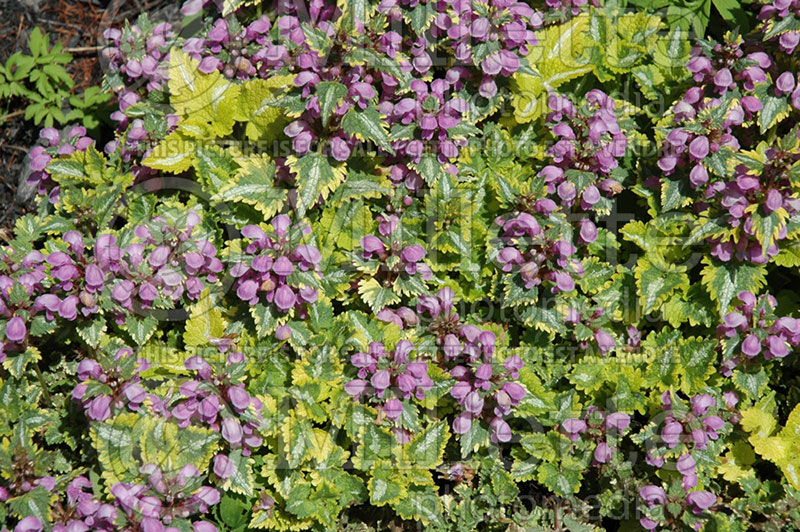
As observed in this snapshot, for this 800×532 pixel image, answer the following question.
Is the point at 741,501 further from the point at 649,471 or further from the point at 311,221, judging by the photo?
the point at 311,221

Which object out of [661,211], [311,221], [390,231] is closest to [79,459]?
[311,221]

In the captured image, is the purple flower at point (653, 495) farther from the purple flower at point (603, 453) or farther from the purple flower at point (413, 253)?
the purple flower at point (413, 253)

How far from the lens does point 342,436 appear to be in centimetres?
370

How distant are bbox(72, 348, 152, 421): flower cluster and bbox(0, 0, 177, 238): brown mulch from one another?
86.4 inches

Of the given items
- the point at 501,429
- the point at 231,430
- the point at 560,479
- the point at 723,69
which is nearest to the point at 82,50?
the point at 231,430

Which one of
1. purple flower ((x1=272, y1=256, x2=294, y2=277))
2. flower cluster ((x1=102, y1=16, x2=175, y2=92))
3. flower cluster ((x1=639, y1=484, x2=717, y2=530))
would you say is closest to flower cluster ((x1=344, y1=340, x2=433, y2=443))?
purple flower ((x1=272, y1=256, x2=294, y2=277))

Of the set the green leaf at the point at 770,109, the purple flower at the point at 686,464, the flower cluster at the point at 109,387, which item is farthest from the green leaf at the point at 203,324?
the green leaf at the point at 770,109

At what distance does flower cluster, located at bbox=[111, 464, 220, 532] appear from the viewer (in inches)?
119

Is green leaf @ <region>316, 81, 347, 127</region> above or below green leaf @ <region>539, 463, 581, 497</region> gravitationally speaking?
above

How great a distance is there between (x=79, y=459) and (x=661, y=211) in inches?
131

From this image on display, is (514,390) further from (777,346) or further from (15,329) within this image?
(15,329)

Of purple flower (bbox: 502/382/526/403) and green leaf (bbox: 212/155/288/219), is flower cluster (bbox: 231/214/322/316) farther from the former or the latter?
purple flower (bbox: 502/382/526/403)

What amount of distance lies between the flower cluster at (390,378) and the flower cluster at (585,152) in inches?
44.7

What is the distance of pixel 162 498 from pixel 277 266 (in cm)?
112
